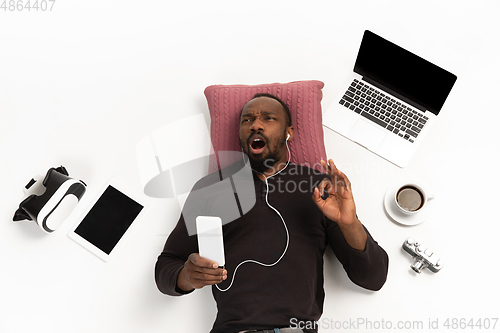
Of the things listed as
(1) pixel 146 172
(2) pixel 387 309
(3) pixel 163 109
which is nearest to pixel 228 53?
(3) pixel 163 109

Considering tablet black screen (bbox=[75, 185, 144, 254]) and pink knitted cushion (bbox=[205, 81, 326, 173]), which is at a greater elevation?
pink knitted cushion (bbox=[205, 81, 326, 173])

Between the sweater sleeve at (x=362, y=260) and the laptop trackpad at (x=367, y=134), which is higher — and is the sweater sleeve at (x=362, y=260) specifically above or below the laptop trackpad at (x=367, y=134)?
below

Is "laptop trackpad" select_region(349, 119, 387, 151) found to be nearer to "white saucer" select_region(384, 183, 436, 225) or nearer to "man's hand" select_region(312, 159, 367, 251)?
"white saucer" select_region(384, 183, 436, 225)

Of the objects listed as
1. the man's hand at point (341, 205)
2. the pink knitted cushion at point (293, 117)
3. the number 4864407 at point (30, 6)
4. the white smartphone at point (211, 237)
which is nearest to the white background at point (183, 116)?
the number 4864407 at point (30, 6)

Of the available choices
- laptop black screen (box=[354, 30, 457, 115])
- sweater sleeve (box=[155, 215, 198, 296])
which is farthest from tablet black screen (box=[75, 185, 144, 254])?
laptop black screen (box=[354, 30, 457, 115])

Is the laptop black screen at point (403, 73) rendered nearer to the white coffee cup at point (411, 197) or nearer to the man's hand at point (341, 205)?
the white coffee cup at point (411, 197)

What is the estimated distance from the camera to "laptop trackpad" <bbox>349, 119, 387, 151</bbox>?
164 centimetres

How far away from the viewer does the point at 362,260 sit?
4.25ft

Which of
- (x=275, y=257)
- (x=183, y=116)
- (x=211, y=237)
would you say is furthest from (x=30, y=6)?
(x=275, y=257)

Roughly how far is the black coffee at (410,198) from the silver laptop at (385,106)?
14 centimetres

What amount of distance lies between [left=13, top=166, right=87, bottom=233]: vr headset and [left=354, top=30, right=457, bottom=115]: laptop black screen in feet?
4.42

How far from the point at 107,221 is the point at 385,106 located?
1297mm

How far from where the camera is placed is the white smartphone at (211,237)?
3.76ft

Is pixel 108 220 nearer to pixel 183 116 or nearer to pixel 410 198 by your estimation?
pixel 183 116
